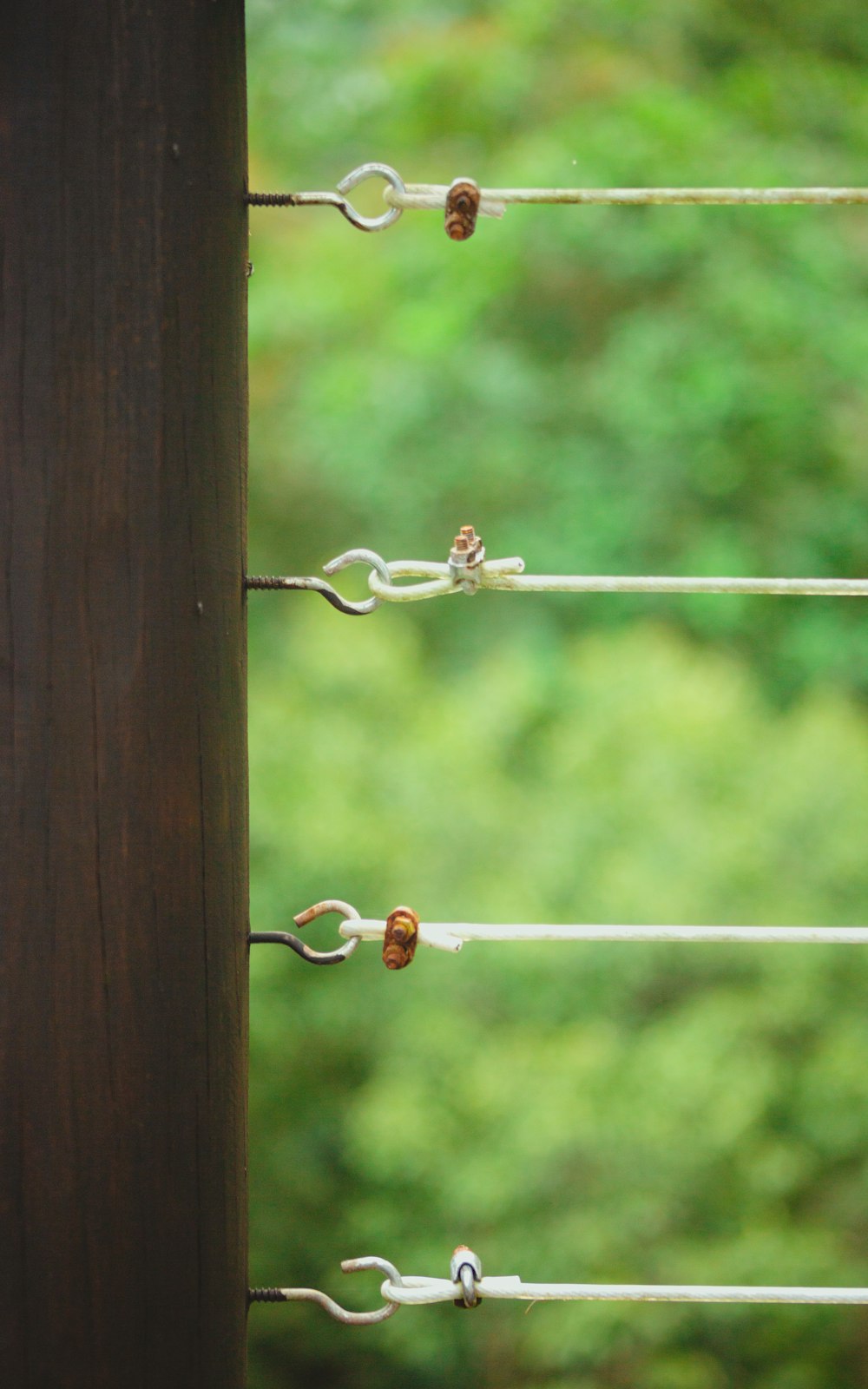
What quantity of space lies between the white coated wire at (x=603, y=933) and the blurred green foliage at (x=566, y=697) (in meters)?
2.20

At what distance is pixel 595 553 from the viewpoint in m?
4.74

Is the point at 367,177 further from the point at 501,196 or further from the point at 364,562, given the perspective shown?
the point at 364,562

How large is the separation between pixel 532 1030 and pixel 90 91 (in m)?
2.61

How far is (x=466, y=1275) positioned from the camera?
59cm

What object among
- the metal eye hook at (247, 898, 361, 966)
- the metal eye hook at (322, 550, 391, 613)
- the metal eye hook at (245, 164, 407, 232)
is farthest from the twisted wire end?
the metal eye hook at (247, 898, 361, 966)

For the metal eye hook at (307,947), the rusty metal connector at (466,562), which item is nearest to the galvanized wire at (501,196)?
the rusty metal connector at (466,562)

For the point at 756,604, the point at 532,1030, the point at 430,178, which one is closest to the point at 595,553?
the point at 756,604

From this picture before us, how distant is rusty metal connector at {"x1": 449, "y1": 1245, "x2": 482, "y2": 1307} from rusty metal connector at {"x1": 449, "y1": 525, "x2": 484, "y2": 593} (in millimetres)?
325

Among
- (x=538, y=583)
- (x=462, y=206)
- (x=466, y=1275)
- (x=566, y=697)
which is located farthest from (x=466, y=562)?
(x=566, y=697)

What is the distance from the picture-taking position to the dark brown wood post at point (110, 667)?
524 millimetres

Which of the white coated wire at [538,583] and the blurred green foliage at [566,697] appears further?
the blurred green foliage at [566,697]

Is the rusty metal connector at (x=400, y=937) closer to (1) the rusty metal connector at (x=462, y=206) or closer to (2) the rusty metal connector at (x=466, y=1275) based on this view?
(2) the rusty metal connector at (x=466, y=1275)

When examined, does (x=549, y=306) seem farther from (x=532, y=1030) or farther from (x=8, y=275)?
(x=8, y=275)

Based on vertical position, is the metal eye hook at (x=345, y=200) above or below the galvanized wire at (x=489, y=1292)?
above
